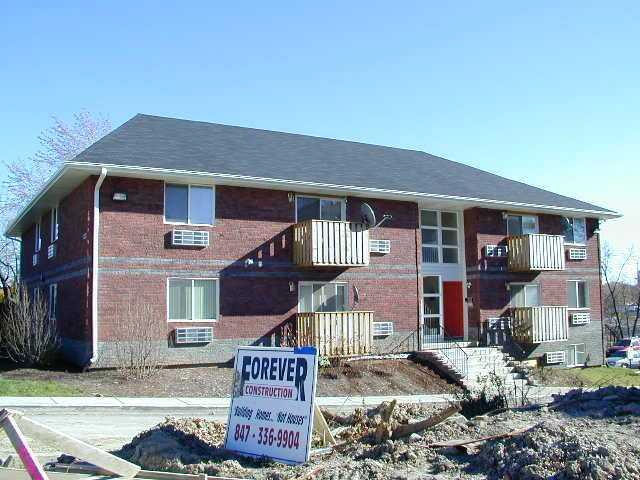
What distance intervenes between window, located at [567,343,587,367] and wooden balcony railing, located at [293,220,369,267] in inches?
414

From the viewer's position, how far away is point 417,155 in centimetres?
2966

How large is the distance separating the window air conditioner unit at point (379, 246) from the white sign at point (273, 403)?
1363cm

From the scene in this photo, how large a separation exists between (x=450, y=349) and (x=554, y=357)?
197 inches

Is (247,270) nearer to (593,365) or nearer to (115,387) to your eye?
(115,387)

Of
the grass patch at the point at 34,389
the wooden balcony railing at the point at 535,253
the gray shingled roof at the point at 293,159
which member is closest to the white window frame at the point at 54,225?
the gray shingled roof at the point at 293,159

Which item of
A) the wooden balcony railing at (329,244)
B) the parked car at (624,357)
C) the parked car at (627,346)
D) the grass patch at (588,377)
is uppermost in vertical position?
the wooden balcony railing at (329,244)

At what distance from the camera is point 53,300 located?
2288cm

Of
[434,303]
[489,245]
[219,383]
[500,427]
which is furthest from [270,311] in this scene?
[500,427]

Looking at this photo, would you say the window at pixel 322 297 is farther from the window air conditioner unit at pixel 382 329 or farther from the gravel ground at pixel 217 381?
the gravel ground at pixel 217 381

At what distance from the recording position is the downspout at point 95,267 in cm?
1755

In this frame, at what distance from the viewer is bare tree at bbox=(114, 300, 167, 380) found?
17.3m

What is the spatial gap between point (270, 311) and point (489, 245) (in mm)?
8973

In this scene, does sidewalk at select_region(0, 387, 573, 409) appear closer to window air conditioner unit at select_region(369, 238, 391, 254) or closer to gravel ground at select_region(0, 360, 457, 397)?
gravel ground at select_region(0, 360, 457, 397)

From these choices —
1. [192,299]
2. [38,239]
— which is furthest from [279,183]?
Result: [38,239]
